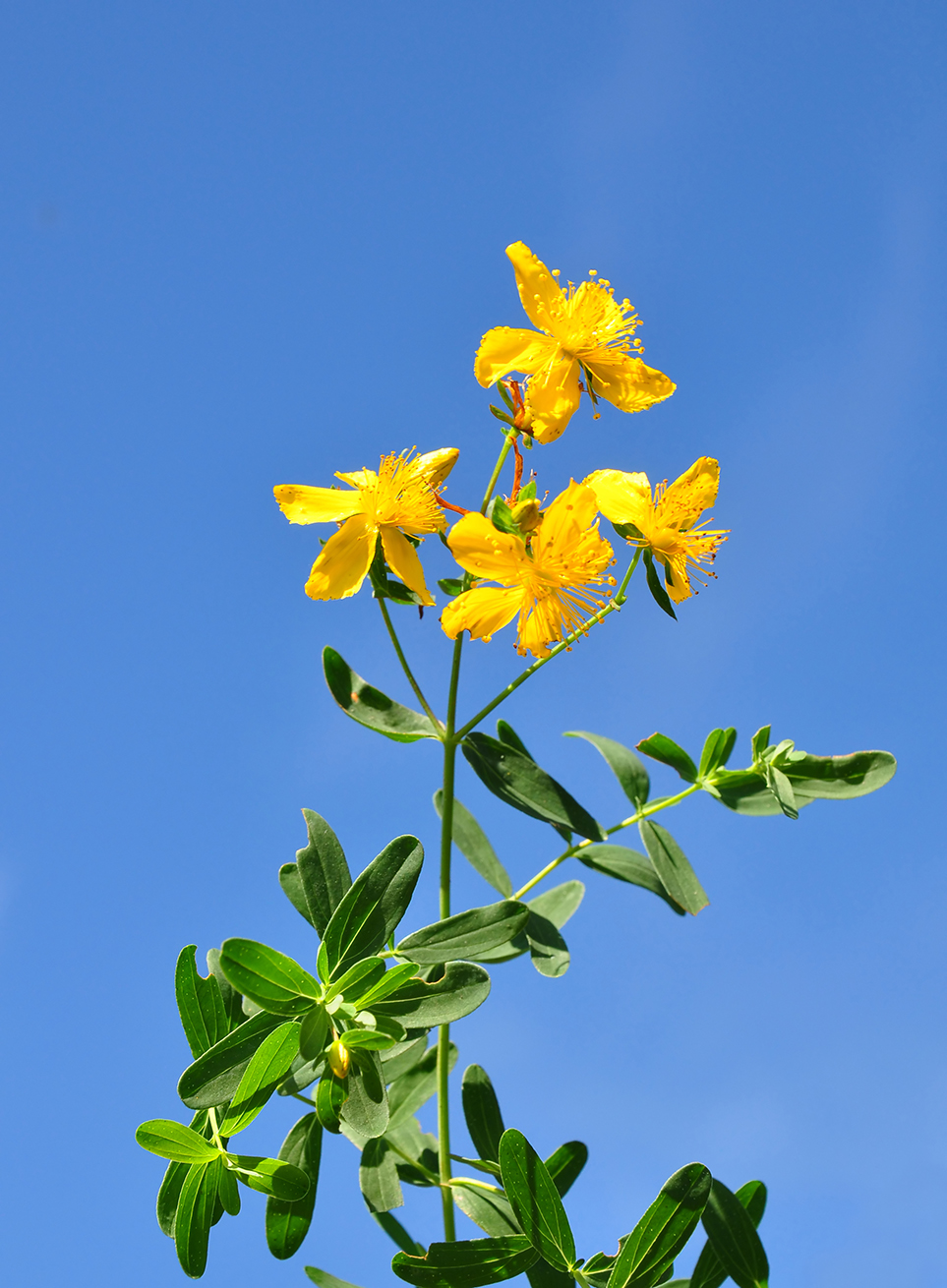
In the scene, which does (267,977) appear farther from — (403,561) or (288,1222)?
(403,561)

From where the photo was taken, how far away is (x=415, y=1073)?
6.04 feet

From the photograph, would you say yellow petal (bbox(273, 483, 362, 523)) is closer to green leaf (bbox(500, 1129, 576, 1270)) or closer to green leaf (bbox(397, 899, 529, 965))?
green leaf (bbox(397, 899, 529, 965))

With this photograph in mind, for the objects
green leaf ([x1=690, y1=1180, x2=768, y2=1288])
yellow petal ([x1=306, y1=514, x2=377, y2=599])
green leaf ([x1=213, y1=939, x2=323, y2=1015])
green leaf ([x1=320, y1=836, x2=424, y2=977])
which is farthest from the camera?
yellow petal ([x1=306, y1=514, x2=377, y2=599])

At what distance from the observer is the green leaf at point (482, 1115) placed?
170cm

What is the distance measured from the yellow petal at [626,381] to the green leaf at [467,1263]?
4.27ft

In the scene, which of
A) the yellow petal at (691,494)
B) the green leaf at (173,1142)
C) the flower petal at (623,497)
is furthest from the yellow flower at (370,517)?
the green leaf at (173,1142)

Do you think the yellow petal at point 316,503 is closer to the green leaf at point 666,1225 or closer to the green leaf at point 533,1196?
the green leaf at point 533,1196

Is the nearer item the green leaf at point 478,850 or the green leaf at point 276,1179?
the green leaf at point 276,1179

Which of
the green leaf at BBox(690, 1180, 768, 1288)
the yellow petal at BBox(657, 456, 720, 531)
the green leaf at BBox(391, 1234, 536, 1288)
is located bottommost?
the green leaf at BBox(690, 1180, 768, 1288)

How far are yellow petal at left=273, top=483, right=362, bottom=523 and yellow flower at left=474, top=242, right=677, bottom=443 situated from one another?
29cm

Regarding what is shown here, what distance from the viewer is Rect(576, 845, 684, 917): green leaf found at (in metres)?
1.78

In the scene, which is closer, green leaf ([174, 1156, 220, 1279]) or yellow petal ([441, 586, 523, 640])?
green leaf ([174, 1156, 220, 1279])

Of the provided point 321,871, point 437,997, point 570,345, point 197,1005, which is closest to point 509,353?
point 570,345

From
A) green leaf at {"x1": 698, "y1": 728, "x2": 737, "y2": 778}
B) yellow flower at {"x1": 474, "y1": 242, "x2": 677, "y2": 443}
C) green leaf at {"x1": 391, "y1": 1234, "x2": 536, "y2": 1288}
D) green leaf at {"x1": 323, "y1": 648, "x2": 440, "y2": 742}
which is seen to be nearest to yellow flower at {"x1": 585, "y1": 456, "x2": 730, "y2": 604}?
yellow flower at {"x1": 474, "y1": 242, "x2": 677, "y2": 443}
